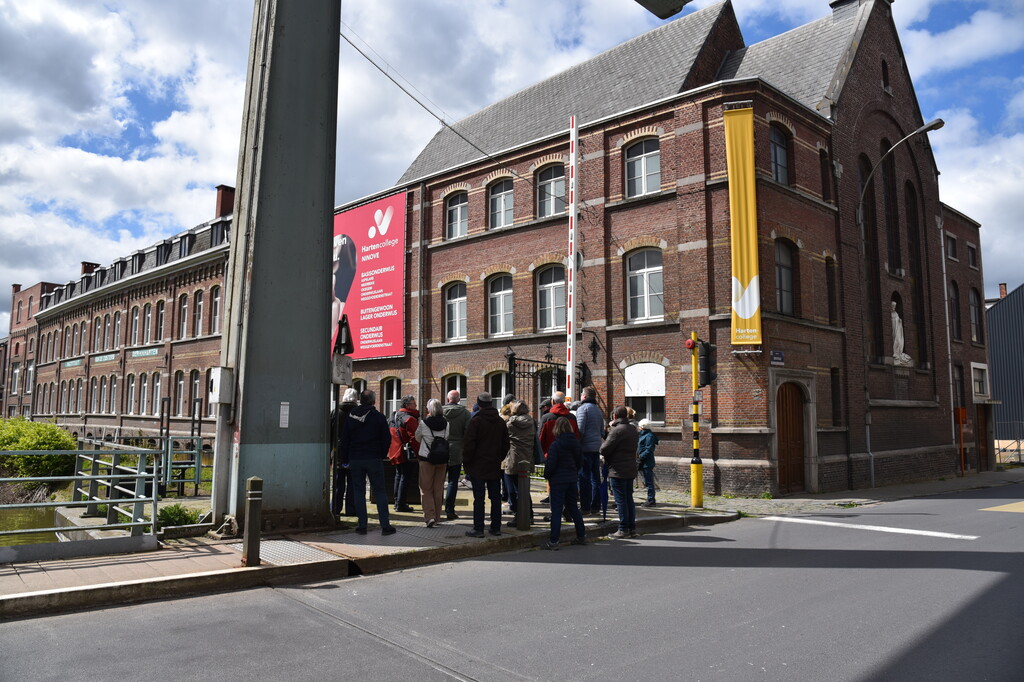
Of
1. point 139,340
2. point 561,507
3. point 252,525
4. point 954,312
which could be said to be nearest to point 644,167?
point 561,507

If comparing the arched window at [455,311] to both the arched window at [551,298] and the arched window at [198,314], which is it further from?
the arched window at [198,314]

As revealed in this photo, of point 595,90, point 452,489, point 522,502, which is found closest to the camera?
point 522,502

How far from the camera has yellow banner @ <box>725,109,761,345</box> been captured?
15297 millimetres

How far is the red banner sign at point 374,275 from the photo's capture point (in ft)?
76.5

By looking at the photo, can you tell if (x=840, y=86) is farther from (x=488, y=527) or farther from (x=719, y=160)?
(x=488, y=527)

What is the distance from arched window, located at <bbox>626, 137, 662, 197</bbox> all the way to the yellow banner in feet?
6.73

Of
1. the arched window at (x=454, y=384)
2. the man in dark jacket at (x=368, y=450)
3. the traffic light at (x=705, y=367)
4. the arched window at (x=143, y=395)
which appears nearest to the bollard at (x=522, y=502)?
the man in dark jacket at (x=368, y=450)

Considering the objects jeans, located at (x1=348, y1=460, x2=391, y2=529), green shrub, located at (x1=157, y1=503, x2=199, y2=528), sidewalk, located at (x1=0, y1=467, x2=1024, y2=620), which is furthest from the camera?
green shrub, located at (x1=157, y1=503, x2=199, y2=528)

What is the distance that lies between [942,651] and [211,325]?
30.4m

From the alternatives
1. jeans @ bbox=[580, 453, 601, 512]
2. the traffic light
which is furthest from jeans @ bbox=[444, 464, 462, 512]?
the traffic light

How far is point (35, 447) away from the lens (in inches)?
712

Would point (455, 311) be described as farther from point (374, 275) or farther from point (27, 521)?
point (27, 521)

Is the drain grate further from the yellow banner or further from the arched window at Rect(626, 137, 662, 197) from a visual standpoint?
the arched window at Rect(626, 137, 662, 197)

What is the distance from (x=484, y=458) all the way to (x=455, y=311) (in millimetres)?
13461
